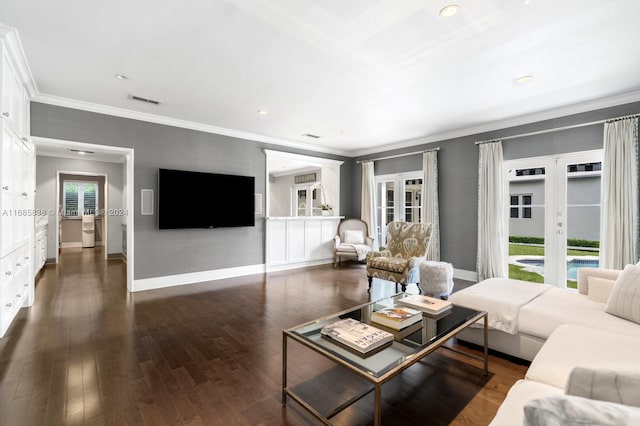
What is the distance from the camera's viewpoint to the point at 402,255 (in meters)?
4.45

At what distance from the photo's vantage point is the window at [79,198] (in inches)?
354

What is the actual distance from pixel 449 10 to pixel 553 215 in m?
3.65

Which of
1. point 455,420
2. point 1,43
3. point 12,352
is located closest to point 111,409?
point 12,352

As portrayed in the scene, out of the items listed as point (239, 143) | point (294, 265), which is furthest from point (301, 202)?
point (239, 143)

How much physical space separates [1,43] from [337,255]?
546 cm

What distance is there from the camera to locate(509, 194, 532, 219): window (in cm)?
463

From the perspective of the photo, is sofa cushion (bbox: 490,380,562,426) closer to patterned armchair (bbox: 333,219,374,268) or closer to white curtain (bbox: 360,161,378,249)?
patterned armchair (bbox: 333,219,374,268)

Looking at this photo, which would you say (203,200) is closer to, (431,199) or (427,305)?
(427,305)

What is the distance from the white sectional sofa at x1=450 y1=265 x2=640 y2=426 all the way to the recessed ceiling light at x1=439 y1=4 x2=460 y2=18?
2260 mm

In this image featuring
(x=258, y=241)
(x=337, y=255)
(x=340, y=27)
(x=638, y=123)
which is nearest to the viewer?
(x=340, y=27)

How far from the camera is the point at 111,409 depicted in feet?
5.88

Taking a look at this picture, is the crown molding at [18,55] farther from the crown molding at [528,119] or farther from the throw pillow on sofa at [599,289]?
the crown molding at [528,119]

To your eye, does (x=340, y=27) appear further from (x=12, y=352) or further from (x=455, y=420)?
(x=12, y=352)

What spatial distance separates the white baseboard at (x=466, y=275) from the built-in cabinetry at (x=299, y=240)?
9.06 feet
